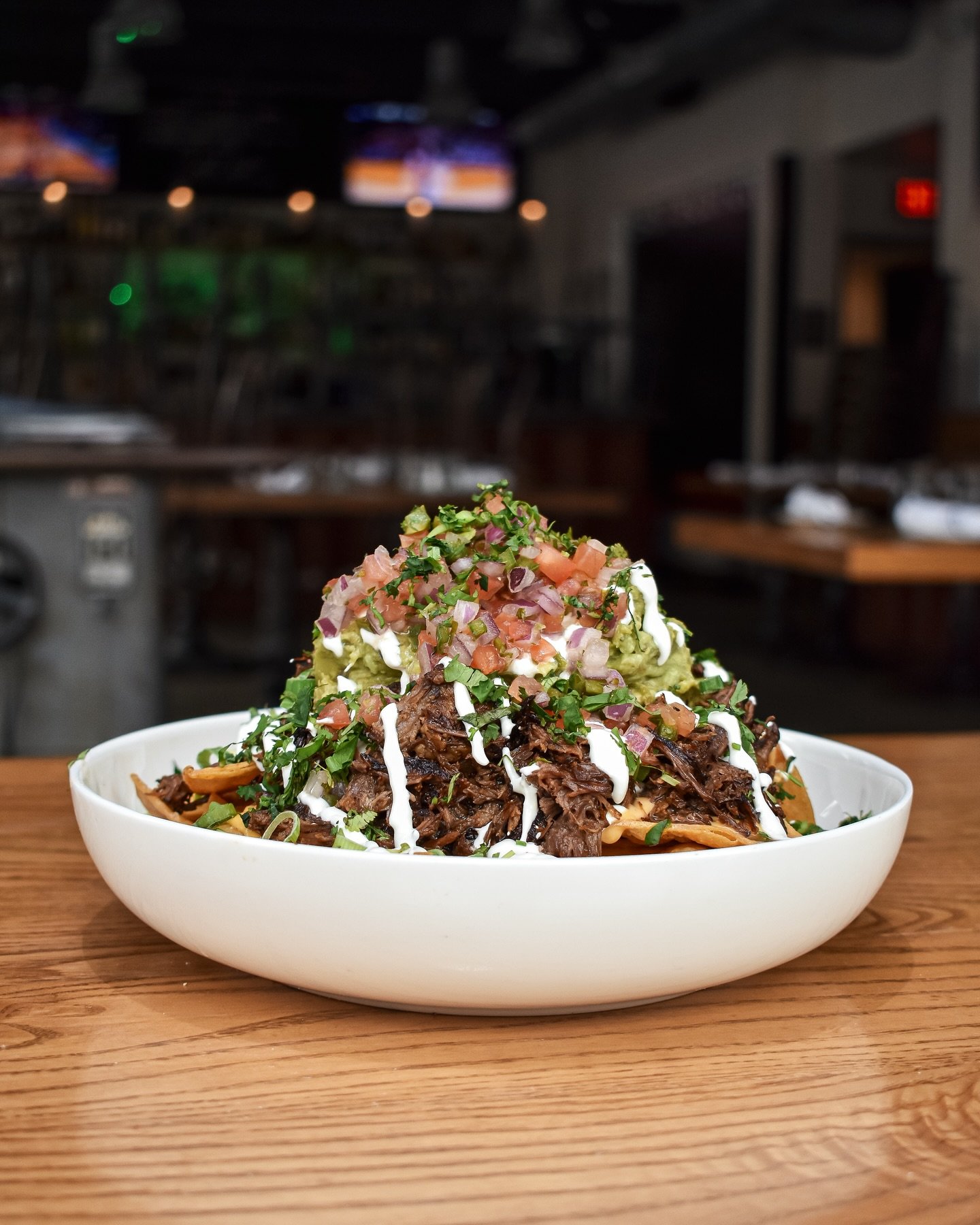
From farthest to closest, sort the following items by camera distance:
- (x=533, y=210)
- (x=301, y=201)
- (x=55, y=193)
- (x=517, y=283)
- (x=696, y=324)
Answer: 1. (x=517, y=283)
2. (x=533, y=210)
3. (x=696, y=324)
4. (x=301, y=201)
5. (x=55, y=193)

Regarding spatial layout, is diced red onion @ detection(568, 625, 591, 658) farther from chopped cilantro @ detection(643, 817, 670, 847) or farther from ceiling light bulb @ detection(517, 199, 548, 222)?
ceiling light bulb @ detection(517, 199, 548, 222)

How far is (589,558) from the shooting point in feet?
2.38

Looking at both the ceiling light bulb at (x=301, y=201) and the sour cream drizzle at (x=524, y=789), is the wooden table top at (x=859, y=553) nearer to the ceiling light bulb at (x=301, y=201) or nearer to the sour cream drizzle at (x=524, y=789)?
the sour cream drizzle at (x=524, y=789)

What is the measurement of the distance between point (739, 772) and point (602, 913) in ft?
0.47

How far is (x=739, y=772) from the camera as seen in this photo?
0.66 meters

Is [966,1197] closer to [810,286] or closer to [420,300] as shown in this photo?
[810,286]

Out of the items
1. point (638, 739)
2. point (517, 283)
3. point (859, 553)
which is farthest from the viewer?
point (517, 283)

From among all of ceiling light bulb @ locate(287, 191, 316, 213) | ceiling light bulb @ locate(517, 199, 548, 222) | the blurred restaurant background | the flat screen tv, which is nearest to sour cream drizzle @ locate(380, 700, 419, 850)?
the blurred restaurant background

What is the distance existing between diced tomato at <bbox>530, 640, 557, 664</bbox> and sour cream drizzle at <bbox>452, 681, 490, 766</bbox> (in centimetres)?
5

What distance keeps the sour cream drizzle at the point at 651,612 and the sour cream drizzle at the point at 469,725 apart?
0.12 metres

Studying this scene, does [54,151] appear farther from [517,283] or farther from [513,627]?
[513,627]

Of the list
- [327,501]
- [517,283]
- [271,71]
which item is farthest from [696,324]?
[327,501]

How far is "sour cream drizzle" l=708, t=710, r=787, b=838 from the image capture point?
0.66 metres

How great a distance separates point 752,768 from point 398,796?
17 cm
